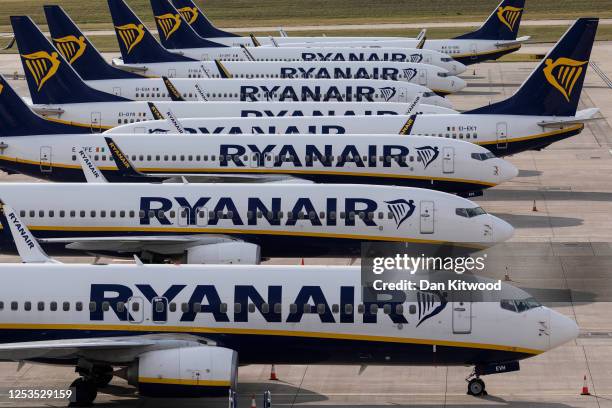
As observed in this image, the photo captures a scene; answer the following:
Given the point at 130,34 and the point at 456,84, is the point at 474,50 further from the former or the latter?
the point at 130,34

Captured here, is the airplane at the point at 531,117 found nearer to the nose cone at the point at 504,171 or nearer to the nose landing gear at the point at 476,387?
the nose cone at the point at 504,171

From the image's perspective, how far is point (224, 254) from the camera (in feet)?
160

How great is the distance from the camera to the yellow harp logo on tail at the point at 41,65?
240 feet

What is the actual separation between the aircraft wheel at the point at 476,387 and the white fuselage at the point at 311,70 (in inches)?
2140

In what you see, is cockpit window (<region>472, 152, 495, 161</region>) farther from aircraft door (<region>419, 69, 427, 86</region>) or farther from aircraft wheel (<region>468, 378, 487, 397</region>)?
aircraft door (<region>419, 69, 427, 86</region>)

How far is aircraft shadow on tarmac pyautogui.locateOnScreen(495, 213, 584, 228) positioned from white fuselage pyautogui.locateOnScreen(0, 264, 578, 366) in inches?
1016

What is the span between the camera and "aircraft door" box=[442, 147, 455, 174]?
5906 cm

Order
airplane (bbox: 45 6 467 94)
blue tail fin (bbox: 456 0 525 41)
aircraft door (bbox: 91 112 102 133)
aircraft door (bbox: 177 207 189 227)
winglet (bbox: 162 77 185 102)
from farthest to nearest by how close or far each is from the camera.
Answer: blue tail fin (bbox: 456 0 525 41) → airplane (bbox: 45 6 467 94) → winglet (bbox: 162 77 185 102) → aircraft door (bbox: 91 112 102 133) → aircraft door (bbox: 177 207 189 227)

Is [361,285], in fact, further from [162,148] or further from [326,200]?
[162,148]

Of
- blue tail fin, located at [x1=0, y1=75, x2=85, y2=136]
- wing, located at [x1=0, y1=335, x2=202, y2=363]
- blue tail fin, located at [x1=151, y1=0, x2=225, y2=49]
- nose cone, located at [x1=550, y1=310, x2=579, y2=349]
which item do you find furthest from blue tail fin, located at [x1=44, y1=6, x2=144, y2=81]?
nose cone, located at [x1=550, y1=310, x2=579, y2=349]

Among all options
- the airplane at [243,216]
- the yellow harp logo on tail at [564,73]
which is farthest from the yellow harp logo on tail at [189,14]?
the airplane at [243,216]

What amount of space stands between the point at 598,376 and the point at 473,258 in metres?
14.6

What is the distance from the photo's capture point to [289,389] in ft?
129

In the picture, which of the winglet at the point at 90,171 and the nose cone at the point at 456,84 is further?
the nose cone at the point at 456,84
